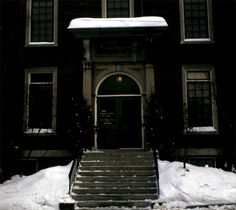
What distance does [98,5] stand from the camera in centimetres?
1684

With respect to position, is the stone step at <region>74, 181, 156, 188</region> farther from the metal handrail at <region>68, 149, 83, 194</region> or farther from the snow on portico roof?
the snow on portico roof

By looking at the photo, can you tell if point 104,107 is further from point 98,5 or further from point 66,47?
point 98,5

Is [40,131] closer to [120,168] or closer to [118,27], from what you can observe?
[120,168]

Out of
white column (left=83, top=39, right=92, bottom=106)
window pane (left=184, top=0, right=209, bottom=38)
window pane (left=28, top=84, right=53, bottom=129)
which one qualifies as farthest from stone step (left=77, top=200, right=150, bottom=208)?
window pane (left=184, top=0, right=209, bottom=38)

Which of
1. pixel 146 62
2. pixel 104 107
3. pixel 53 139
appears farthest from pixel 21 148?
pixel 146 62

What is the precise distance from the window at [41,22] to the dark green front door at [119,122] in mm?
3966

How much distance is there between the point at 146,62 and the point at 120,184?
608cm

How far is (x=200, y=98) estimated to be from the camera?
16.1 meters

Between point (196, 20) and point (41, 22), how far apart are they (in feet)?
24.6

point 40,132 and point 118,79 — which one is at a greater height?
point 118,79

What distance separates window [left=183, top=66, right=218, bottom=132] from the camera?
A: 15.8 meters

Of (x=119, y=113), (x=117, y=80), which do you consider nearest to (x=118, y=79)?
(x=117, y=80)

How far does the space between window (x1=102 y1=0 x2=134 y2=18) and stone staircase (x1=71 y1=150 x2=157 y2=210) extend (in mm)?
6759

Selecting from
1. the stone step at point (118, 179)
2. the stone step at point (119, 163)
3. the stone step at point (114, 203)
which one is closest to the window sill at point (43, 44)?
the stone step at point (119, 163)
